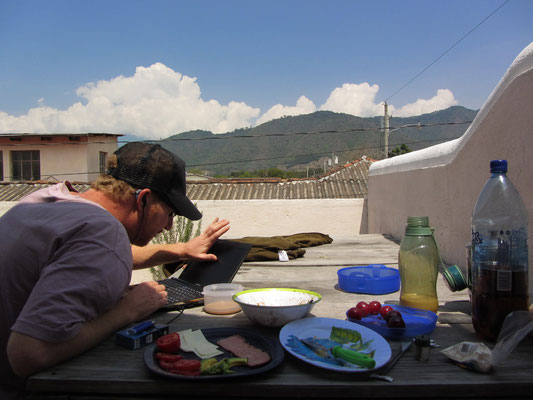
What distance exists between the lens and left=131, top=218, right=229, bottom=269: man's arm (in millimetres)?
2139

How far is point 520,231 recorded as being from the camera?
1203mm

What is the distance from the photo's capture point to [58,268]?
3.60 ft

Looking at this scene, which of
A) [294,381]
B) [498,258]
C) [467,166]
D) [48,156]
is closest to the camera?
[294,381]

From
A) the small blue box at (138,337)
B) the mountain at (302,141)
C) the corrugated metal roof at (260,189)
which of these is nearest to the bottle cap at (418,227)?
the small blue box at (138,337)

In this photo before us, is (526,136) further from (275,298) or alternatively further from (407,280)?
(275,298)

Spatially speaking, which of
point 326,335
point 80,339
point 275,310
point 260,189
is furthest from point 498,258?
point 260,189

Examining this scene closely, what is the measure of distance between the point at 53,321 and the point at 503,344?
116cm

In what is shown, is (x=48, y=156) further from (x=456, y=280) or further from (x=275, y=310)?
(x=456, y=280)

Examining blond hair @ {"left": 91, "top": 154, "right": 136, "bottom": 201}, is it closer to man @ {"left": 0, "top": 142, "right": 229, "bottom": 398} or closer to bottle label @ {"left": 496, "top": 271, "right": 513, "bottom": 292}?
man @ {"left": 0, "top": 142, "right": 229, "bottom": 398}

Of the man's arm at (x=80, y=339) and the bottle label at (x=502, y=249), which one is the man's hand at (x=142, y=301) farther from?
the bottle label at (x=502, y=249)

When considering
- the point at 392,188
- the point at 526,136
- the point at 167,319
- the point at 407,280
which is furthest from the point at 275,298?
the point at 392,188

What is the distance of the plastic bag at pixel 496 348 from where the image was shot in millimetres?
1007

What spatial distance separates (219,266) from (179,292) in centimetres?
29

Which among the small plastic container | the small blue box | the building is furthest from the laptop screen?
the building
